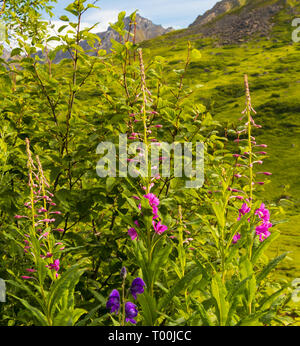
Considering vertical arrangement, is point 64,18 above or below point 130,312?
above

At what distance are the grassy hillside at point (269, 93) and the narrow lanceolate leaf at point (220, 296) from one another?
Answer: 1.03 metres

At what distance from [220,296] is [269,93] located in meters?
80.2

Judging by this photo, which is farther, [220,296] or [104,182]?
[104,182]

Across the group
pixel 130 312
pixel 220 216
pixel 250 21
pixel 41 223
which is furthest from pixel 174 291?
pixel 250 21

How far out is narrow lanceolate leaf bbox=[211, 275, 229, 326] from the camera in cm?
235

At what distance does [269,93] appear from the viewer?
75.9 meters

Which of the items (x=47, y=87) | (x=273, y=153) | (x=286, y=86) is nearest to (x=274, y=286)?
(x=47, y=87)

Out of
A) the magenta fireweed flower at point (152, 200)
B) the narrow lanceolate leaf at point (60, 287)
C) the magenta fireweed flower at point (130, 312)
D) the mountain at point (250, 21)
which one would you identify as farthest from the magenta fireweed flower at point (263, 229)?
the mountain at point (250, 21)

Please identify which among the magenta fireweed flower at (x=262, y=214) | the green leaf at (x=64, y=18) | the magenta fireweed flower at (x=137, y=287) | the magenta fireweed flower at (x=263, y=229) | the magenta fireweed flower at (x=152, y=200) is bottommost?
the magenta fireweed flower at (x=137, y=287)

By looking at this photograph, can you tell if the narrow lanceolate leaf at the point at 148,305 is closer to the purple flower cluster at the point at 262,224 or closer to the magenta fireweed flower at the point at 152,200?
the magenta fireweed flower at the point at 152,200

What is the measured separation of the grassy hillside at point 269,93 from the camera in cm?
2636

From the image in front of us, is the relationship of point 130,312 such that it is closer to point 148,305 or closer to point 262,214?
point 148,305

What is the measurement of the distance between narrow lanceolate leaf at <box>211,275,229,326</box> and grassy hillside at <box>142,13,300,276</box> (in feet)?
3.39
